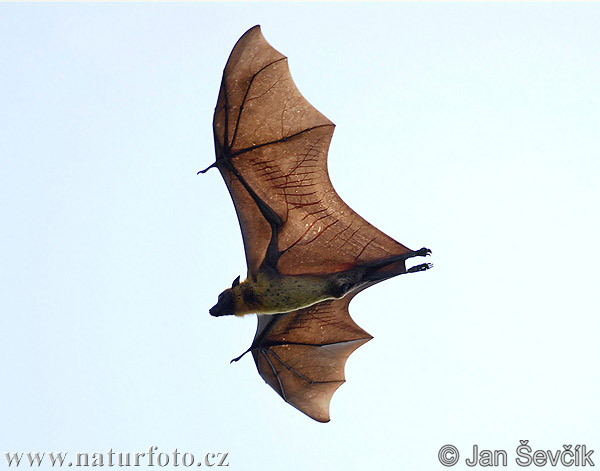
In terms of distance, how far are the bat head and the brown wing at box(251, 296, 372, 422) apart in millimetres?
866

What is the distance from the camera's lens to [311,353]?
11.1 metres

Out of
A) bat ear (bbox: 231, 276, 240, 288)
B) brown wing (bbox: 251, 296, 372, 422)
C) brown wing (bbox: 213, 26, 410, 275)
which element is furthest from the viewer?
brown wing (bbox: 251, 296, 372, 422)

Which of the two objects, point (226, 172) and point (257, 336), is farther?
point (257, 336)

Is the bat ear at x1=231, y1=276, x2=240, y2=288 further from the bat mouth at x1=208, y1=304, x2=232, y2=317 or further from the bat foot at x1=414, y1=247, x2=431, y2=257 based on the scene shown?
the bat foot at x1=414, y1=247, x2=431, y2=257

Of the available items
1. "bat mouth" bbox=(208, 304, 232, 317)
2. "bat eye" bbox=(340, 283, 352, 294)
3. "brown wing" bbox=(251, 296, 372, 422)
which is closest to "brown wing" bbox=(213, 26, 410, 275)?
"bat eye" bbox=(340, 283, 352, 294)

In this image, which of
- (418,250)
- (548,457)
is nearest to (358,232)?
(418,250)

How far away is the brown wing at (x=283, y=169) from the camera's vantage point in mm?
9086

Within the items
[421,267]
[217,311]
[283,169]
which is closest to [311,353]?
[217,311]

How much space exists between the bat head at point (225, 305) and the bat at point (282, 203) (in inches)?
0.5

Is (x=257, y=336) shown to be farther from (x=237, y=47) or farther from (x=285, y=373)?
(x=237, y=47)

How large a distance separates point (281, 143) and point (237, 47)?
3.84ft

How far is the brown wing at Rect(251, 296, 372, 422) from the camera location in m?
11.0

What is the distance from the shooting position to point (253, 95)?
9148 mm

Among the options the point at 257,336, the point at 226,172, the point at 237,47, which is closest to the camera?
the point at 237,47
